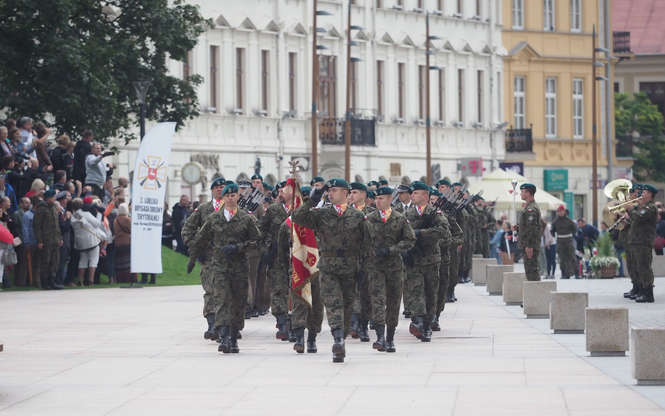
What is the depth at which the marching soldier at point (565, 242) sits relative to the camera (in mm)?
41844

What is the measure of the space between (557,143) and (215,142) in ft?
83.1

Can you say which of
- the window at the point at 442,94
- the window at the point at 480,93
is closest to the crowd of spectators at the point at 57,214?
the window at the point at 442,94

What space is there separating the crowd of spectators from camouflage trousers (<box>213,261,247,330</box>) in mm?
10637

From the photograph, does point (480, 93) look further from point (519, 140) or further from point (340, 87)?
point (340, 87)

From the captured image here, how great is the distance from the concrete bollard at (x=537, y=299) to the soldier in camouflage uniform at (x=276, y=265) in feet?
16.4

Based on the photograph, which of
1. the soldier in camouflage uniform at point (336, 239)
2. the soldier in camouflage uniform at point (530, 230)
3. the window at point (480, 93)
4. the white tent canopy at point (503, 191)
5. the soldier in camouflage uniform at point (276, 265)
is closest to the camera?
the soldier in camouflage uniform at point (336, 239)

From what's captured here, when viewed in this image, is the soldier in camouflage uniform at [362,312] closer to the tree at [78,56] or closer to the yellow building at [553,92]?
the tree at [78,56]

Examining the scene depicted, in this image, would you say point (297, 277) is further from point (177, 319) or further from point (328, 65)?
point (328, 65)

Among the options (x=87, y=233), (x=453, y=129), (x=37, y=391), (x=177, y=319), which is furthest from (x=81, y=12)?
(x=453, y=129)

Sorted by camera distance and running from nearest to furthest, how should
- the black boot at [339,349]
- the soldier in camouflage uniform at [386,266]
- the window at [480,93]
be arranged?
the black boot at [339,349] < the soldier in camouflage uniform at [386,266] < the window at [480,93]

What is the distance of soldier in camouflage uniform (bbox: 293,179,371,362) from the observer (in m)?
17.8

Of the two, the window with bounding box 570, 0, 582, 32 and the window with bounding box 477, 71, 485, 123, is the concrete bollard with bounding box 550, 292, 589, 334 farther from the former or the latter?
the window with bounding box 570, 0, 582, 32

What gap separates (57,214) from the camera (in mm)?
31719

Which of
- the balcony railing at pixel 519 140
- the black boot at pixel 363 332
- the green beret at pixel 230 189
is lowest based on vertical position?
the black boot at pixel 363 332
